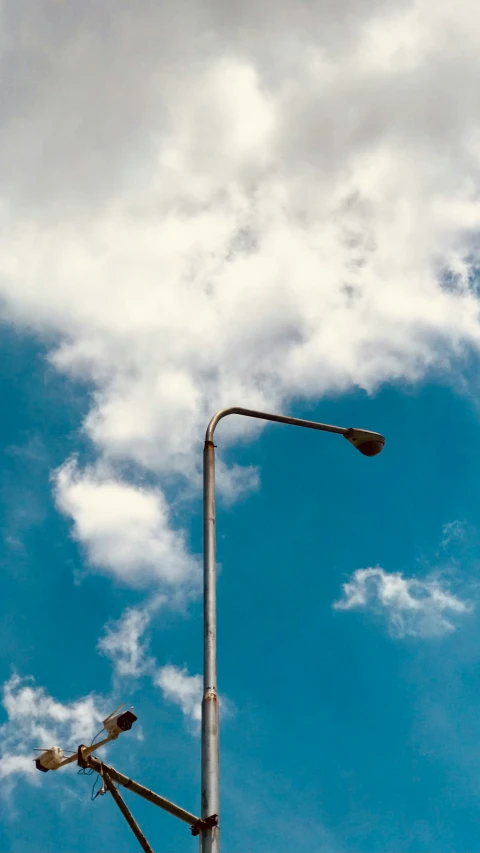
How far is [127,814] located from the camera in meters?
11.0

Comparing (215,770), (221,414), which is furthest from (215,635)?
(221,414)

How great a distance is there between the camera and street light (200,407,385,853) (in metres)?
9.32

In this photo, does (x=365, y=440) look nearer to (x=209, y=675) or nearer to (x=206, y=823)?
(x=209, y=675)

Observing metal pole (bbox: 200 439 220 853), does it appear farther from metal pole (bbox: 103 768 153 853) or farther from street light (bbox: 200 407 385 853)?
metal pole (bbox: 103 768 153 853)

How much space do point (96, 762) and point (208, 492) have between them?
4.04 metres

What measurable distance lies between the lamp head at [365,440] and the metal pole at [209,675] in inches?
138

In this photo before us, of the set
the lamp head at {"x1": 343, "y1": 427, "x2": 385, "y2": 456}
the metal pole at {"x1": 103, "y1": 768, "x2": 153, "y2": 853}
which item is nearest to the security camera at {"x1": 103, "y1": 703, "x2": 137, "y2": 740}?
the metal pole at {"x1": 103, "y1": 768, "x2": 153, "y2": 853}

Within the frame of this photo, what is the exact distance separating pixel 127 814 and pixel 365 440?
7.54 metres

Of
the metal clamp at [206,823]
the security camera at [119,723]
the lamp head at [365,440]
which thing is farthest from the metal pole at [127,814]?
the lamp head at [365,440]

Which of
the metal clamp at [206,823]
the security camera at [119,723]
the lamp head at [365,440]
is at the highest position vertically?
the lamp head at [365,440]

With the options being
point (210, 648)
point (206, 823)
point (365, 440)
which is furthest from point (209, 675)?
point (365, 440)

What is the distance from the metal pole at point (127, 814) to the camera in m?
10.8

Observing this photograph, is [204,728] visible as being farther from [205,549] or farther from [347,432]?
[347,432]

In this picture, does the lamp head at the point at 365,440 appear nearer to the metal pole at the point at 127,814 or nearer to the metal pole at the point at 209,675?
the metal pole at the point at 209,675
